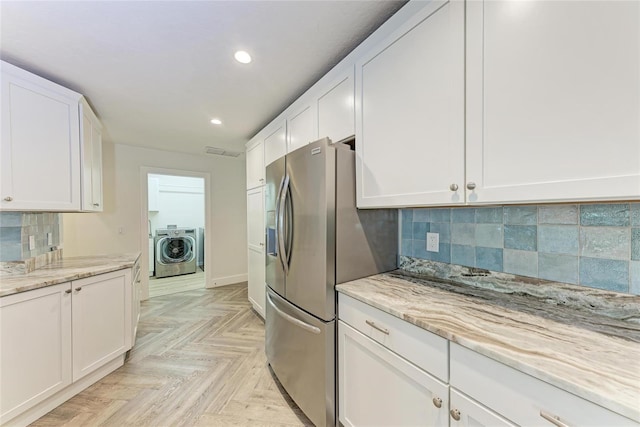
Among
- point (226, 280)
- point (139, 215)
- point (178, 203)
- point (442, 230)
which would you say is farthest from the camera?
point (178, 203)

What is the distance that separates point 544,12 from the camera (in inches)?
33.0

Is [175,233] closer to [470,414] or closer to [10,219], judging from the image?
[10,219]

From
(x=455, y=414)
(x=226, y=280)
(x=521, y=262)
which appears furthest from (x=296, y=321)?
(x=226, y=280)

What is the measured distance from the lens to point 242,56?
1.71 m

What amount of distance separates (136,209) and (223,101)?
2675 millimetres

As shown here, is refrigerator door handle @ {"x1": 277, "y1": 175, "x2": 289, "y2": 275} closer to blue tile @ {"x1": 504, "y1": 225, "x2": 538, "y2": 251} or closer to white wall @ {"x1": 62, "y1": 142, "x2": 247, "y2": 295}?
blue tile @ {"x1": 504, "y1": 225, "x2": 538, "y2": 251}

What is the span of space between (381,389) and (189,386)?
1.60m

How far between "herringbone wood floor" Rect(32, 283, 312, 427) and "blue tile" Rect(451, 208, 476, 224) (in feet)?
5.31

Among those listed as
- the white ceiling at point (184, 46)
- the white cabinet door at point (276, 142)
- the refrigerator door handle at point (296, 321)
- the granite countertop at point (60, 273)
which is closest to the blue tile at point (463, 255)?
the refrigerator door handle at point (296, 321)

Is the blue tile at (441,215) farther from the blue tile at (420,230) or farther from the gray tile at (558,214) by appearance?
the gray tile at (558,214)

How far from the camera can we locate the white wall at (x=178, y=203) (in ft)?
19.1

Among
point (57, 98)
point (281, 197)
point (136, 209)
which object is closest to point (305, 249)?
point (281, 197)

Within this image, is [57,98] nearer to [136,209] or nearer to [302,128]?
[302,128]

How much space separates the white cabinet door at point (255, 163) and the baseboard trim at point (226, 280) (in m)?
2.23
